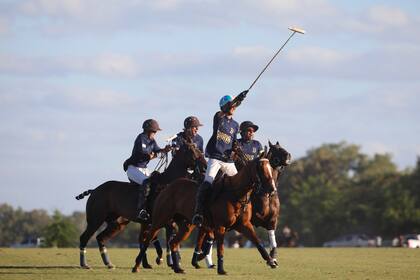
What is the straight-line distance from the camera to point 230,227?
790 inches

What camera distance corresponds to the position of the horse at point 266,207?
70.1 feet

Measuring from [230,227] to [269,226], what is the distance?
12.3 feet

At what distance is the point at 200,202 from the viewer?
1995 centimetres

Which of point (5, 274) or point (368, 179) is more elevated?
point (368, 179)

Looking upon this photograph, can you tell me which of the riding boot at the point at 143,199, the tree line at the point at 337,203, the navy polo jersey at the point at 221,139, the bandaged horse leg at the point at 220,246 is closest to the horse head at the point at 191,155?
the riding boot at the point at 143,199

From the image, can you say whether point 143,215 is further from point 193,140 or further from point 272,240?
point 272,240

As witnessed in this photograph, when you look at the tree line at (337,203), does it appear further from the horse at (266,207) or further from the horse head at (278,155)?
the horse head at (278,155)

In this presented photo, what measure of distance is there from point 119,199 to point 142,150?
1208 millimetres

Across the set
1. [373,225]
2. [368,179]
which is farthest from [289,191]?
[373,225]

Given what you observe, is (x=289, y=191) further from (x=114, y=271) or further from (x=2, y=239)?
(x=114, y=271)

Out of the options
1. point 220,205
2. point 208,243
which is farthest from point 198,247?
point 220,205

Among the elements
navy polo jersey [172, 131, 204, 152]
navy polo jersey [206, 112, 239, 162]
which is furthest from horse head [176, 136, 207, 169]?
navy polo jersey [206, 112, 239, 162]

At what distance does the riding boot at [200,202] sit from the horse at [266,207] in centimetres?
119

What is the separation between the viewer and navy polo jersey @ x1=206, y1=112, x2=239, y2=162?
2047cm
